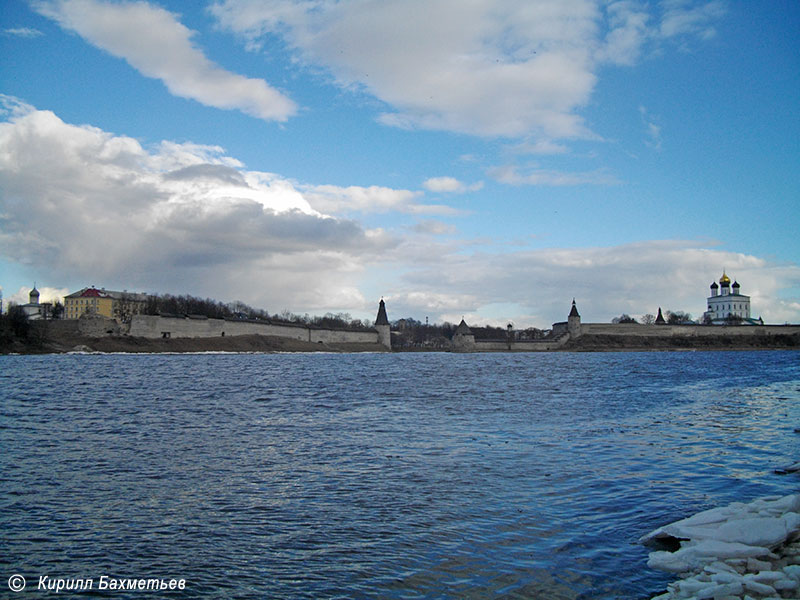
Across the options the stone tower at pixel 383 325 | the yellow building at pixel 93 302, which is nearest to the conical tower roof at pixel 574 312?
the stone tower at pixel 383 325

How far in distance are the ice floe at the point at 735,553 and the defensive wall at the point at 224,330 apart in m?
77.4

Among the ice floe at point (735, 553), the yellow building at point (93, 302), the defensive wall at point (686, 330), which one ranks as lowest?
the ice floe at point (735, 553)

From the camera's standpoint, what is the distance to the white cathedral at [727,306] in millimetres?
109750

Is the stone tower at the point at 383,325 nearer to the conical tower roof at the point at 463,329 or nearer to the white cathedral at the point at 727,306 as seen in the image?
the conical tower roof at the point at 463,329

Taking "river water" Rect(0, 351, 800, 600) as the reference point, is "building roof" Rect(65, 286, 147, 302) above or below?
above

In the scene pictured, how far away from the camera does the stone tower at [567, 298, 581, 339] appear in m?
108

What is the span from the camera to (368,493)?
7660mm

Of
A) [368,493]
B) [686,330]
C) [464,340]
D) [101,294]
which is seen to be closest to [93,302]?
[101,294]

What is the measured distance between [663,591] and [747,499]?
343 centimetres

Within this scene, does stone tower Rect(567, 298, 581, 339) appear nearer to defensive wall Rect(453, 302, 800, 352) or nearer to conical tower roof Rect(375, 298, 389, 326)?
defensive wall Rect(453, 302, 800, 352)

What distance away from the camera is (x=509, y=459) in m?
9.80

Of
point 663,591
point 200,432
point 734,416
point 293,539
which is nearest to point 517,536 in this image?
point 663,591

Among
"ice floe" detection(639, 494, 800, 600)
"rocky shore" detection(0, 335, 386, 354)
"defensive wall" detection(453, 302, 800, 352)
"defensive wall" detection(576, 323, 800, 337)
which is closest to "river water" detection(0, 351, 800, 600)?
"ice floe" detection(639, 494, 800, 600)

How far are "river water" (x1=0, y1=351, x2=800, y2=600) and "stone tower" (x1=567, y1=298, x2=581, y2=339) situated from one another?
307 ft
